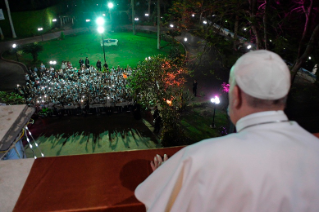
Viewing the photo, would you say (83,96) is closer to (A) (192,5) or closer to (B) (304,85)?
(A) (192,5)

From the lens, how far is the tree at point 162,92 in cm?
971

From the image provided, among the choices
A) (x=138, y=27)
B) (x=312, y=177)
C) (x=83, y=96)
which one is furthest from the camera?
(x=138, y=27)

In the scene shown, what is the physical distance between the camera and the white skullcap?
3.42ft

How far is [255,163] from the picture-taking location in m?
0.94

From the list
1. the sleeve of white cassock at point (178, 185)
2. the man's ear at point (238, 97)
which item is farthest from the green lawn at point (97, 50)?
the sleeve of white cassock at point (178, 185)

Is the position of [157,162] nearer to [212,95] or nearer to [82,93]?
[82,93]

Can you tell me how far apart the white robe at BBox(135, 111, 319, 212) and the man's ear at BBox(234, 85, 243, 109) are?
0.16 m

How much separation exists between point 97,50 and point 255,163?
3043 cm

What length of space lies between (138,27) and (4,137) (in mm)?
39997

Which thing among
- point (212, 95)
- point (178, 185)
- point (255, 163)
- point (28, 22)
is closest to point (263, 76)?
point (255, 163)

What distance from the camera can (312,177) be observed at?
0.98m

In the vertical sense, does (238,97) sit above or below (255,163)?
above

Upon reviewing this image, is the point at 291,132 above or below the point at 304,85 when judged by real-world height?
above

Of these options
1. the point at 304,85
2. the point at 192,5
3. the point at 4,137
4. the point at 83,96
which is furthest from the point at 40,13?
the point at 4,137
